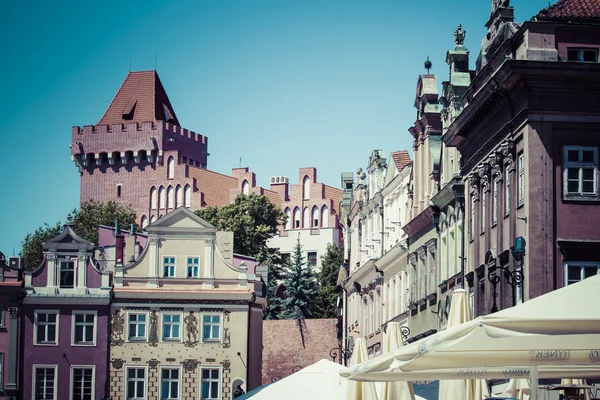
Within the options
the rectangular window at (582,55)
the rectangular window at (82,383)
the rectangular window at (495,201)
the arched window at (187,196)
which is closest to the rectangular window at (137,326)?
the rectangular window at (82,383)

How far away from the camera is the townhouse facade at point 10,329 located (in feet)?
185

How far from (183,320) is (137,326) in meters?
2.02

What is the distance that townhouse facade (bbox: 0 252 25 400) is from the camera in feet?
185

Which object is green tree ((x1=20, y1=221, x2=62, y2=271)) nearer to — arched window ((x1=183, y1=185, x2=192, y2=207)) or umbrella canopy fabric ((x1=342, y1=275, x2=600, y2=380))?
arched window ((x1=183, y1=185, x2=192, y2=207))

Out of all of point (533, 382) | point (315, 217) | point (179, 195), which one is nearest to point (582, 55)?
point (533, 382)

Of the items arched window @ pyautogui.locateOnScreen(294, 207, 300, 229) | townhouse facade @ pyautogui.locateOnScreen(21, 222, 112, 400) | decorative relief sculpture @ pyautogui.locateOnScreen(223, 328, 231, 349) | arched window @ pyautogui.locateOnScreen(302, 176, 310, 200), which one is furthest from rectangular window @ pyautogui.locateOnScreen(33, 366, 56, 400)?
arched window @ pyautogui.locateOnScreen(302, 176, 310, 200)

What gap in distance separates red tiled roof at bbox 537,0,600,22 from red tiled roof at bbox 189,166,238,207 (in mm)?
88796

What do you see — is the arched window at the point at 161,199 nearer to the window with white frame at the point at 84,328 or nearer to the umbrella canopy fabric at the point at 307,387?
the window with white frame at the point at 84,328

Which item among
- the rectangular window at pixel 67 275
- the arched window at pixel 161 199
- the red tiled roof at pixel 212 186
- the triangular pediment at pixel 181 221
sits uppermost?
the red tiled roof at pixel 212 186

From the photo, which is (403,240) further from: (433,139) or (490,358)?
(490,358)

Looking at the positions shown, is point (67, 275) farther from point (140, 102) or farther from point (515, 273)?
point (140, 102)

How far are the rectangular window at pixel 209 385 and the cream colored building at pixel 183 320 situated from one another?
0.14 ft

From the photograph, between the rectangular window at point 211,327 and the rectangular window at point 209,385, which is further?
the rectangular window at point 211,327

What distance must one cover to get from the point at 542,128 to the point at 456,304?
29.1 ft
